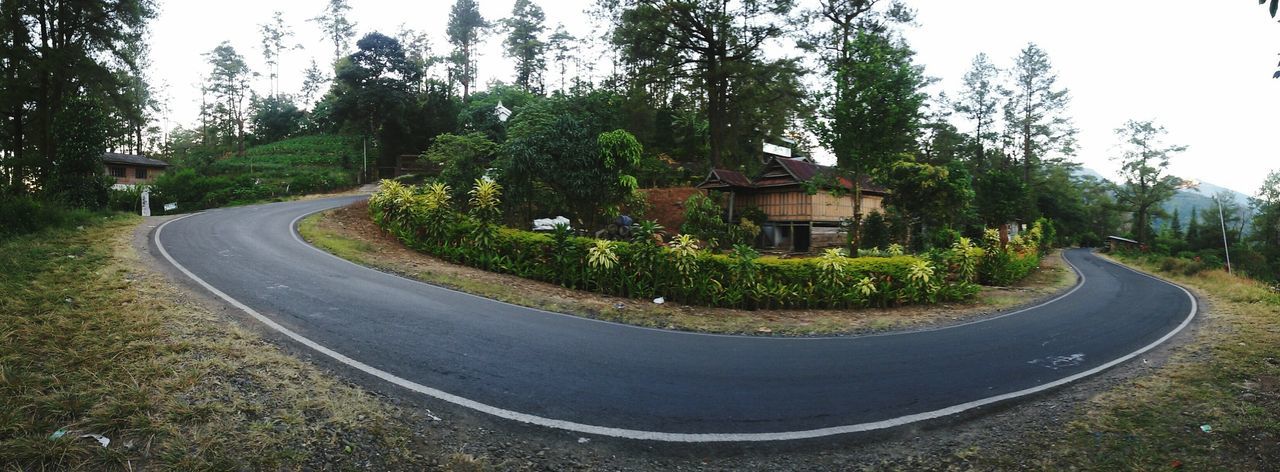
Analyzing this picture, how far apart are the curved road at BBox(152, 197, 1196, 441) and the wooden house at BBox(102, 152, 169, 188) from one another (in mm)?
37300

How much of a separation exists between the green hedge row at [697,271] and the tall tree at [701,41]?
1626 cm

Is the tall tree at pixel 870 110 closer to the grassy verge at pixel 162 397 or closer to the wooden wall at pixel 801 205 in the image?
the wooden wall at pixel 801 205

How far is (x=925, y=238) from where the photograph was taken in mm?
21578

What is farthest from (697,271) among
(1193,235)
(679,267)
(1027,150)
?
(1193,235)

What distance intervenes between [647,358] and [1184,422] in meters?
4.87

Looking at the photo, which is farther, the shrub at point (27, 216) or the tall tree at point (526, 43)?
the tall tree at point (526, 43)

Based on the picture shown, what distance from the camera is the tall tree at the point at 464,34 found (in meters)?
50.3

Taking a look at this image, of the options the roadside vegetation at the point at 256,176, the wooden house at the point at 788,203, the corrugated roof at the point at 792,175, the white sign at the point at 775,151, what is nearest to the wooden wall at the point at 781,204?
the wooden house at the point at 788,203

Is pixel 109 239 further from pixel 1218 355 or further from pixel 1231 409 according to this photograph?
pixel 1218 355

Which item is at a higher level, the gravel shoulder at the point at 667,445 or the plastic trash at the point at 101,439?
the plastic trash at the point at 101,439

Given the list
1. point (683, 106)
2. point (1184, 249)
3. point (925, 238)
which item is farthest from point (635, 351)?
point (1184, 249)

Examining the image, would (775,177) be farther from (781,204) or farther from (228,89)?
(228,89)

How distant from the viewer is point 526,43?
4581 centimetres

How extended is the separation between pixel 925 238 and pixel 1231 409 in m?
18.4
